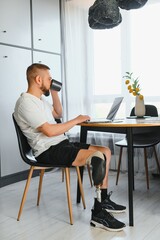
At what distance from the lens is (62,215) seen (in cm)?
233

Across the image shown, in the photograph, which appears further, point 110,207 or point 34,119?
point 110,207

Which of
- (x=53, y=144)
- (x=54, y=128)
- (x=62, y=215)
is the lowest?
(x=62, y=215)

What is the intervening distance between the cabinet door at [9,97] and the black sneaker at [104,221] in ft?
4.64

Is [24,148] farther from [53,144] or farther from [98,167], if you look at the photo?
[98,167]

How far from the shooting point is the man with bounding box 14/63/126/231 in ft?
6.70

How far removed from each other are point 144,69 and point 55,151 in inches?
76.3

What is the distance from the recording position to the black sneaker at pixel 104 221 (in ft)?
6.64

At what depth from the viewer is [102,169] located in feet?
6.56

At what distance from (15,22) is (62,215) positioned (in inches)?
84.4

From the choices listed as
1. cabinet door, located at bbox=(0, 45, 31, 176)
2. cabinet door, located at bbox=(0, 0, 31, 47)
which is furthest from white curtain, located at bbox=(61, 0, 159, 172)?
cabinet door, located at bbox=(0, 45, 31, 176)

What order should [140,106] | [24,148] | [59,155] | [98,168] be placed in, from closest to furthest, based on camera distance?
[98,168] → [59,155] → [24,148] → [140,106]

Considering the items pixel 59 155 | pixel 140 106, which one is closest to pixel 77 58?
pixel 140 106

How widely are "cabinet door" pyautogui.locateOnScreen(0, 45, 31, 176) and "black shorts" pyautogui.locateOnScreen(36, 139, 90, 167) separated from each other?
112 cm

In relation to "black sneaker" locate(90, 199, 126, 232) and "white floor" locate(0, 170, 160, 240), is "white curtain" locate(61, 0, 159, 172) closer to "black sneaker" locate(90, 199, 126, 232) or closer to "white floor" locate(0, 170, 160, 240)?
"white floor" locate(0, 170, 160, 240)
